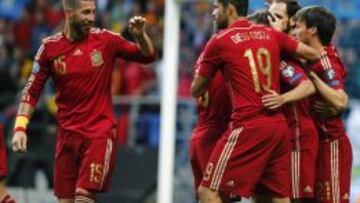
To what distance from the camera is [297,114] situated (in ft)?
33.3

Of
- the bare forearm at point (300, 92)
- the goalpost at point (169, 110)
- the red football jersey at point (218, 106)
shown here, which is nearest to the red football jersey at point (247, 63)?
the bare forearm at point (300, 92)

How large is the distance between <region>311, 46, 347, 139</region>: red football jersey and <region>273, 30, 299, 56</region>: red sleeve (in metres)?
0.38

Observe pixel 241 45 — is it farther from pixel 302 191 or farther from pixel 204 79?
pixel 302 191

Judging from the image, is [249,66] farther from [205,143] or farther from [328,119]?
[205,143]

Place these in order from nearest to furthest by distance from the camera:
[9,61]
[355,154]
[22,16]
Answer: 1. [355,154]
2. [9,61]
3. [22,16]

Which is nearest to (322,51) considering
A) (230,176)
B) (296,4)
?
(296,4)

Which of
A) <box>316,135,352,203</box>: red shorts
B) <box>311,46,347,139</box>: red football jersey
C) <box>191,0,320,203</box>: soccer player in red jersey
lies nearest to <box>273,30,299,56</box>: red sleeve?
<box>191,0,320,203</box>: soccer player in red jersey

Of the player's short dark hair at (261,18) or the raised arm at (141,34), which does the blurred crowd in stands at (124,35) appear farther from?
the raised arm at (141,34)

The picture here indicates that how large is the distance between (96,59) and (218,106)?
43.4 inches

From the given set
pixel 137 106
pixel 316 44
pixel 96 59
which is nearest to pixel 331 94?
pixel 316 44

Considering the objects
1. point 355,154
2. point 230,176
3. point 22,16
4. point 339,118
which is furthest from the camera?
point 22,16

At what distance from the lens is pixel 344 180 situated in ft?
33.7

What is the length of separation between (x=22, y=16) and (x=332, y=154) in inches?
470

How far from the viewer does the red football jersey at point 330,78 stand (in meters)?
10.0
